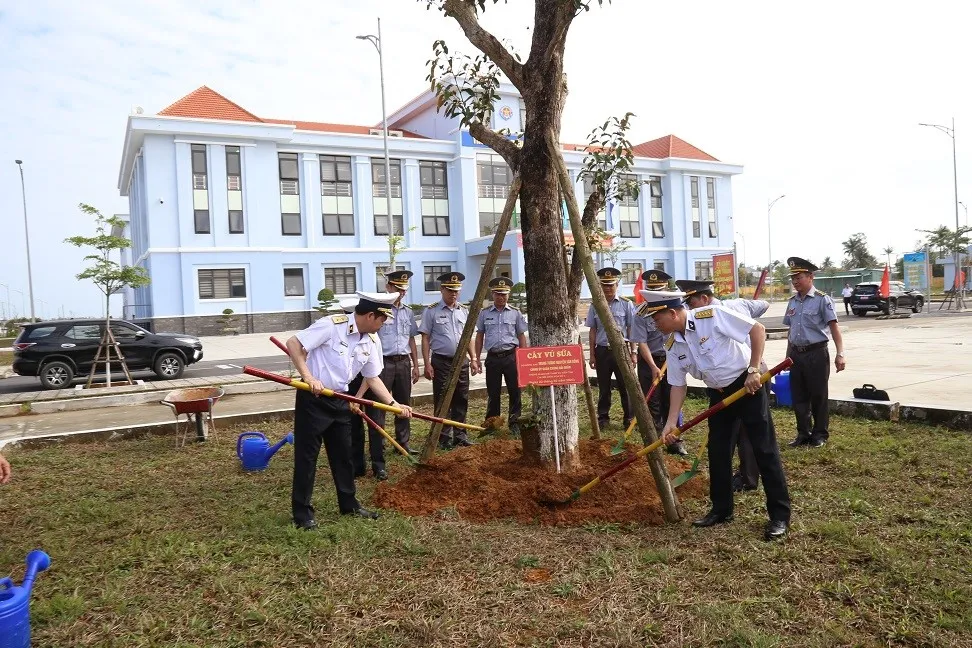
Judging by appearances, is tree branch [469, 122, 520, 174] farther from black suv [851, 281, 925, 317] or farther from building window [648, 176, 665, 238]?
building window [648, 176, 665, 238]

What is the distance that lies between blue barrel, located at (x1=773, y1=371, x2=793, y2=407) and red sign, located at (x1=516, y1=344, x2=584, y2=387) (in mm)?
4119

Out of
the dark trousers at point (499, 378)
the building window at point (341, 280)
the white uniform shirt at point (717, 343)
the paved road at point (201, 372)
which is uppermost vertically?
the building window at point (341, 280)

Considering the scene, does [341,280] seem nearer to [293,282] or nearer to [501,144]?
[293,282]

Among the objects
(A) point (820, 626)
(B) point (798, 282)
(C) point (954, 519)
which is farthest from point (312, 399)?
(B) point (798, 282)

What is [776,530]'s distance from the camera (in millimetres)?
4184

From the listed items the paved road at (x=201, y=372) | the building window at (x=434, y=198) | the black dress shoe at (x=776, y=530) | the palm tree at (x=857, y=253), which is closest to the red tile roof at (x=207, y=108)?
the building window at (x=434, y=198)

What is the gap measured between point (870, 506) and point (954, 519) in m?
0.48

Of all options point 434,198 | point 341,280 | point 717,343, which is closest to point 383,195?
point 434,198

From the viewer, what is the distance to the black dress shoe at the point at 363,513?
4891 millimetres

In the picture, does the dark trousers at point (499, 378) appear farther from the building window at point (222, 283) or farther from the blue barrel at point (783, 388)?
the building window at point (222, 283)

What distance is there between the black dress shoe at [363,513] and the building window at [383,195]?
3131cm

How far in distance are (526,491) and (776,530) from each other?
1767 millimetres

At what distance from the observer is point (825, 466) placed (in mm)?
5742

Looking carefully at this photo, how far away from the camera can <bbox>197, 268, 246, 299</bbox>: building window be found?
3145 cm
